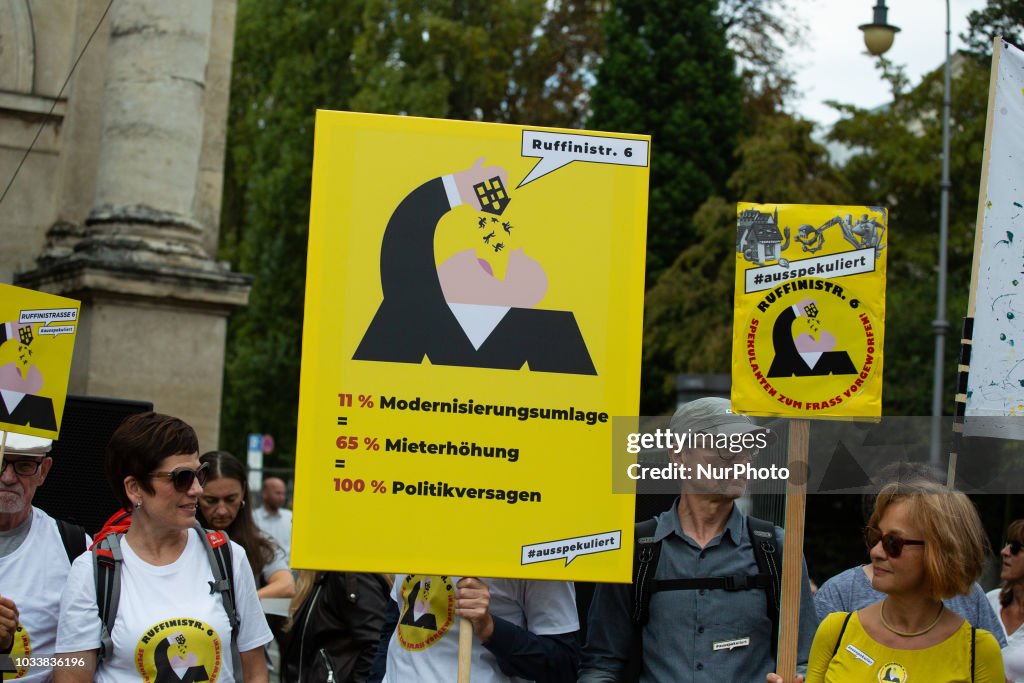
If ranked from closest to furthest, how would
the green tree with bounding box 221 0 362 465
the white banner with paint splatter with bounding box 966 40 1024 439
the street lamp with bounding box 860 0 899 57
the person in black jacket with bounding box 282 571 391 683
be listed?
the white banner with paint splatter with bounding box 966 40 1024 439 < the person in black jacket with bounding box 282 571 391 683 < the street lamp with bounding box 860 0 899 57 < the green tree with bounding box 221 0 362 465

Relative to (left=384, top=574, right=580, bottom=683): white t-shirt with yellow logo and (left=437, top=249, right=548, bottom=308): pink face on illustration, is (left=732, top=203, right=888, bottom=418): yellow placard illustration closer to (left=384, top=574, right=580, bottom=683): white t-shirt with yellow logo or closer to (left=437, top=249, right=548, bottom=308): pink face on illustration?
(left=437, top=249, right=548, bottom=308): pink face on illustration

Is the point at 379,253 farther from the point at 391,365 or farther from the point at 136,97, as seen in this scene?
the point at 136,97

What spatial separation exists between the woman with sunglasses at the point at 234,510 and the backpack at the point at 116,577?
74.5 inches

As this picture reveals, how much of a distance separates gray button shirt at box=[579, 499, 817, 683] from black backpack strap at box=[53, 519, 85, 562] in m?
1.87

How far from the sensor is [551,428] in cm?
438

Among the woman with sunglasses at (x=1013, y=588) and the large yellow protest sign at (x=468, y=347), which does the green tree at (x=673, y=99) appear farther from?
the large yellow protest sign at (x=468, y=347)

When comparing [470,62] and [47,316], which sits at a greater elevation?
[470,62]

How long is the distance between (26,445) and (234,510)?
1.65 m

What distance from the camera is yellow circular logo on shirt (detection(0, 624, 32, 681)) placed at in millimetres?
5062

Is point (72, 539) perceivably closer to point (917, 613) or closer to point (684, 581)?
point (684, 581)

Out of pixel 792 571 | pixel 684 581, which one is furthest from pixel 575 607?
pixel 792 571

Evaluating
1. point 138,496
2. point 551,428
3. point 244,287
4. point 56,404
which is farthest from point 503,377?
point 244,287

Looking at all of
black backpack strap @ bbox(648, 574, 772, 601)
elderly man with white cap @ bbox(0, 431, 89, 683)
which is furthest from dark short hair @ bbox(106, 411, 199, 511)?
black backpack strap @ bbox(648, 574, 772, 601)

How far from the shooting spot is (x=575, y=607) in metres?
4.77
